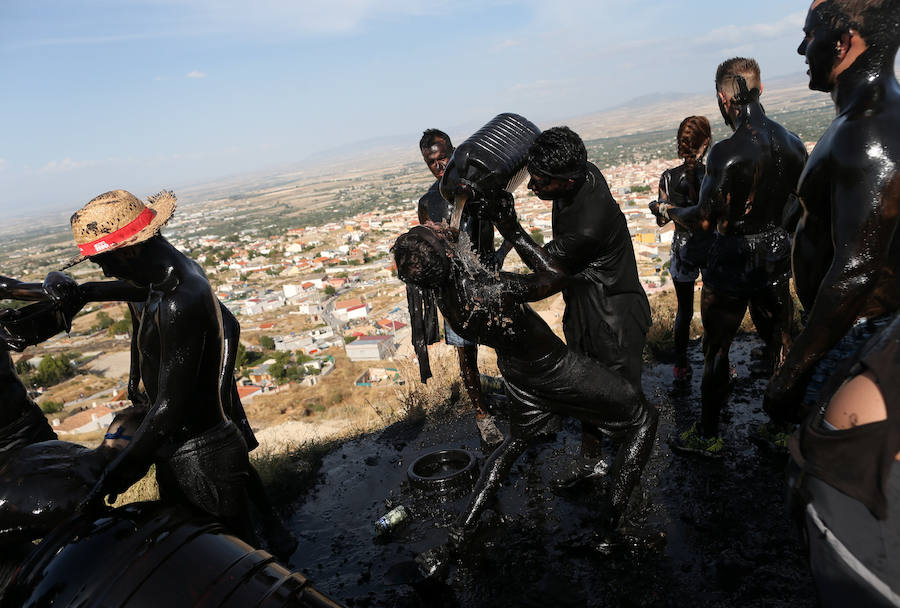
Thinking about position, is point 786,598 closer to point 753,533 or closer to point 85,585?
point 753,533

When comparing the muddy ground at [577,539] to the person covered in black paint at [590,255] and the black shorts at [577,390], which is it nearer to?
the black shorts at [577,390]

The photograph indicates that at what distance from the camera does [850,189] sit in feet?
6.33

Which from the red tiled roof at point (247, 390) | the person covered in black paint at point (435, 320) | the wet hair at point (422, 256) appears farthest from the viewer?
the red tiled roof at point (247, 390)

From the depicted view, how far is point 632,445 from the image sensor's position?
307 centimetres

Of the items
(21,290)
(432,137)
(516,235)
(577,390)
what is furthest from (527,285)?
(21,290)

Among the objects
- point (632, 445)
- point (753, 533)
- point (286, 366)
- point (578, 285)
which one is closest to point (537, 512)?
point (632, 445)

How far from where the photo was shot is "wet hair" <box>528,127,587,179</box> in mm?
2955

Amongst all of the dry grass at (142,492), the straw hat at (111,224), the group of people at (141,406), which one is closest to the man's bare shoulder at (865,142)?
the group of people at (141,406)

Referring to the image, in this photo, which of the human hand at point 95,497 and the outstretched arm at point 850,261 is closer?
the outstretched arm at point 850,261

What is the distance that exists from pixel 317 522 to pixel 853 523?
3526 millimetres

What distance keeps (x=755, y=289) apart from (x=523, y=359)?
1.74 m

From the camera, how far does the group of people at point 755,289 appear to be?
3.52ft

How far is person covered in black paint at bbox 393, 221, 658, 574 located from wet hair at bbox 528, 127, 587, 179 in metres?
0.31

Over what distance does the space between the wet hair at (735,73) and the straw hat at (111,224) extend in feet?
10.8
